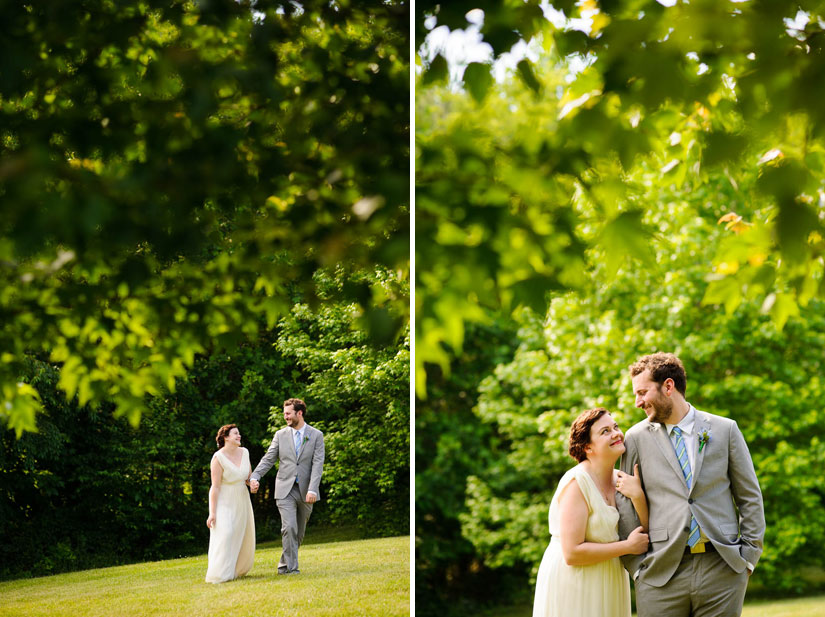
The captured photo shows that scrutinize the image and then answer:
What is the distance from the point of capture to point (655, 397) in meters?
2.37

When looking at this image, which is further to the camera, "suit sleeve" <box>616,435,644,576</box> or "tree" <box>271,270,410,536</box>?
"tree" <box>271,270,410,536</box>

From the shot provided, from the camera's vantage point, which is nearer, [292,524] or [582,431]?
[582,431]

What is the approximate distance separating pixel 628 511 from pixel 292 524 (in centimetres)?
102

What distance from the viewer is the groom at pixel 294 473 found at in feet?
8.41

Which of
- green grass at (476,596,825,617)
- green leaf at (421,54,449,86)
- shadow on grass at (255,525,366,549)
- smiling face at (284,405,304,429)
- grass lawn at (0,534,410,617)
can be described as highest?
green leaf at (421,54,449,86)

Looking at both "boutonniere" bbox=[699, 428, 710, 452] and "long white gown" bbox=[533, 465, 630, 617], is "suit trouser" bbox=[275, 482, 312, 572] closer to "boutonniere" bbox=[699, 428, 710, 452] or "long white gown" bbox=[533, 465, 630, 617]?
"long white gown" bbox=[533, 465, 630, 617]

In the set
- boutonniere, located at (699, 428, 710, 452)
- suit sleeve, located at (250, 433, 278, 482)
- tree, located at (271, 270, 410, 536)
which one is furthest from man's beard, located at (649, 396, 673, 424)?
suit sleeve, located at (250, 433, 278, 482)

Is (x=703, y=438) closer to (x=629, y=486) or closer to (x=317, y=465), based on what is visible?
(x=629, y=486)

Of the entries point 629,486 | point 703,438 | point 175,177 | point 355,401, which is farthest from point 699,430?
point 175,177

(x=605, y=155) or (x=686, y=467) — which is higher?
(x=605, y=155)

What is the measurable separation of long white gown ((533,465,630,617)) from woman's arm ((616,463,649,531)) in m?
0.06

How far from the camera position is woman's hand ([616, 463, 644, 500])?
2.33 m

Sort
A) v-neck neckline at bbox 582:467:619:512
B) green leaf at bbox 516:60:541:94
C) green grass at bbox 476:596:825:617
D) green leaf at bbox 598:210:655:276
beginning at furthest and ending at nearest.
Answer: green grass at bbox 476:596:825:617 < v-neck neckline at bbox 582:467:619:512 < green leaf at bbox 516:60:541:94 < green leaf at bbox 598:210:655:276

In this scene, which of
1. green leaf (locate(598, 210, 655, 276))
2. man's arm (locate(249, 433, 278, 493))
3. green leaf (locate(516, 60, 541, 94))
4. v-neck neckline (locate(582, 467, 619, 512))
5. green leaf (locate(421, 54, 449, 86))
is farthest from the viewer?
man's arm (locate(249, 433, 278, 493))
